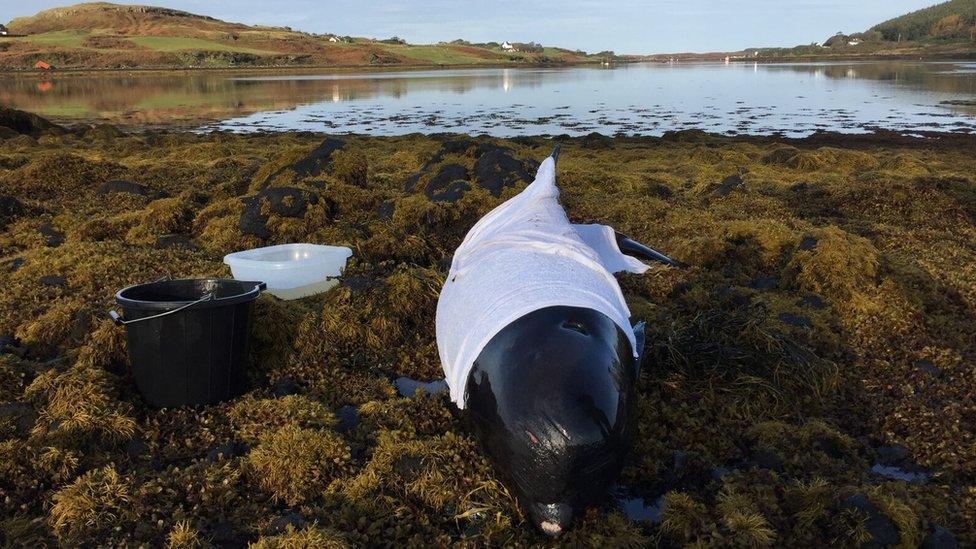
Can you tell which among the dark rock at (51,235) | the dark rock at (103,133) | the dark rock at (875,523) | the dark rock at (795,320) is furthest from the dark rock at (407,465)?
the dark rock at (103,133)

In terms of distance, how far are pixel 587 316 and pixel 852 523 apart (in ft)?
5.97

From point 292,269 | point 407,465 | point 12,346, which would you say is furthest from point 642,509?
point 12,346

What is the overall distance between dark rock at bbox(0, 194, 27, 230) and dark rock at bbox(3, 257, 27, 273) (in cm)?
284

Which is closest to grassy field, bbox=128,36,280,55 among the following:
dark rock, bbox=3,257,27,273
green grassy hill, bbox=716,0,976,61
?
dark rock, bbox=3,257,27,273

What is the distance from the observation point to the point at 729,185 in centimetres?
1343

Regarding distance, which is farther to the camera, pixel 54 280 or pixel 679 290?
pixel 679 290

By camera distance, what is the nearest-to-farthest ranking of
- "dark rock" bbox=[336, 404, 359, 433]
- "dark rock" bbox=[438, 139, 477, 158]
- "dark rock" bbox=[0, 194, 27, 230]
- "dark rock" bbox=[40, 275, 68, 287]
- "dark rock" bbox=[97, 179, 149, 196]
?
"dark rock" bbox=[336, 404, 359, 433], "dark rock" bbox=[40, 275, 68, 287], "dark rock" bbox=[0, 194, 27, 230], "dark rock" bbox=[97, 179, 149, 196], "dark rock" bbox=[438, 139, 477, 158]

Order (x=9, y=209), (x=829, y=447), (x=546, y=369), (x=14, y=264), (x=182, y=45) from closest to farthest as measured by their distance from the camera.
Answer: (x=546, y=369)
(x=829, y=447)
(x=14, y=264)
(x=9, y=209)
(x=182, y=45)

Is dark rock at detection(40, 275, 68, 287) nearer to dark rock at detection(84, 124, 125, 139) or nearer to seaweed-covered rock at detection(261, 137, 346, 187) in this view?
seaweed-covered rock at detection(261, 137, 346, 187)

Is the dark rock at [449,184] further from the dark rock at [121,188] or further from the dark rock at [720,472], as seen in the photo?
the dark rock at [720,472]

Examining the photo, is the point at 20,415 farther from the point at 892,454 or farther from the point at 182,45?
the point at 182,45

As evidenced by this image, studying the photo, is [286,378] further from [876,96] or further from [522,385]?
[876,96]

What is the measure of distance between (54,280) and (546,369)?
671 cm

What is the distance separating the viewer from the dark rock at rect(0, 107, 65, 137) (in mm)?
25125
